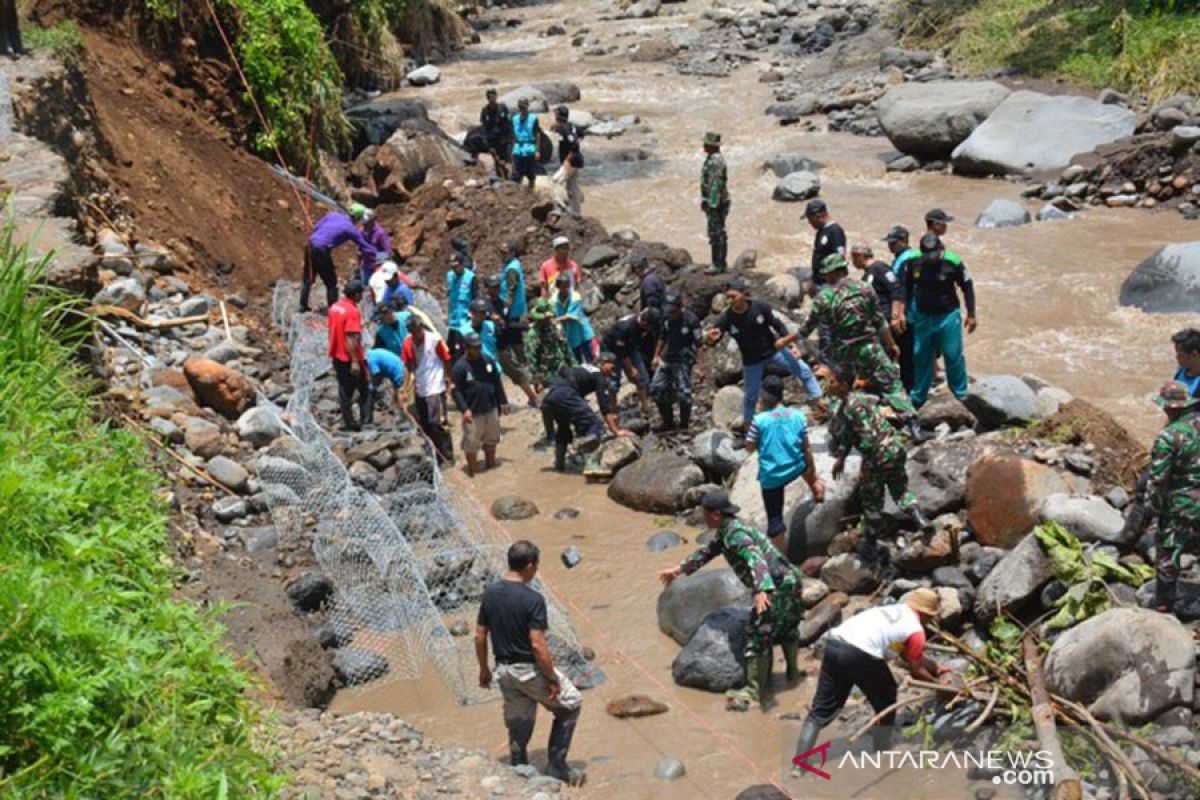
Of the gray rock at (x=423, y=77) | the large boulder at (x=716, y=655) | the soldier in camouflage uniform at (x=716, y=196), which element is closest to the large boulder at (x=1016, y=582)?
the large boulder at (x=716, y=655)

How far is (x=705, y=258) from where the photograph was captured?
1748cm

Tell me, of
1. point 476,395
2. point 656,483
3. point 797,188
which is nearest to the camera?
point 656,483

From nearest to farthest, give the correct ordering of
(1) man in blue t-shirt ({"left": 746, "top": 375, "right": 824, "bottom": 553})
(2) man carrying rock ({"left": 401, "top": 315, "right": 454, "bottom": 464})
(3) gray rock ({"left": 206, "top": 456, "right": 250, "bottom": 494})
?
(1) man in blue t-shirt ({"left": 746, "top": 375, "right": 824, "bottom": 553}), (3) gray rock ({"left": 206, "top": 456, "right": 250, "bottom": 494}), (2) man carrying rock ({"left": 401, "top": 315, "right": 454, "bottom": 464})

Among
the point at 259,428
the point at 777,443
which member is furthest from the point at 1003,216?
the point at 259,428

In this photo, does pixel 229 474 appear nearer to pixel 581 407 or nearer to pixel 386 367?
pixel 386 367

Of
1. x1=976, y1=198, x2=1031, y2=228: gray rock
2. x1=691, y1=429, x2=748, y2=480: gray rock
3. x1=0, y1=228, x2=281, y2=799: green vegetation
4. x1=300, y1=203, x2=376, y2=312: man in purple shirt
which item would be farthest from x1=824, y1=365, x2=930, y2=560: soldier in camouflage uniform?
x1=976, y1=198, x2=1031, y2=228: gray rock

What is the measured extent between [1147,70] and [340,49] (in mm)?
14154

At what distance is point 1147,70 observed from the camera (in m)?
21.2

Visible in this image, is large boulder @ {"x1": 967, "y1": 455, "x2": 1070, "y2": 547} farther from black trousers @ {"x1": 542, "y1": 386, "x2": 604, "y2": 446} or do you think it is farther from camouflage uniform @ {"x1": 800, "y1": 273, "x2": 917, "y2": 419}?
black trousers @ {"x1": 542, "y1": 386, "x2": 604, "y2": 446}

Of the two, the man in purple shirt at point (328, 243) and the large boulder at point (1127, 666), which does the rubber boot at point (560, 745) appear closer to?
the large boulder at point (1127, 666)

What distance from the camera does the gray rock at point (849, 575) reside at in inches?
366

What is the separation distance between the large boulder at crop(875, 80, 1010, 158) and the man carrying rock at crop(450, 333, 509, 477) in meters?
11.5

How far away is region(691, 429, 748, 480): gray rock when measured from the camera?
11336 mm

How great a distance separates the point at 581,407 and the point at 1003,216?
8.25 metres
